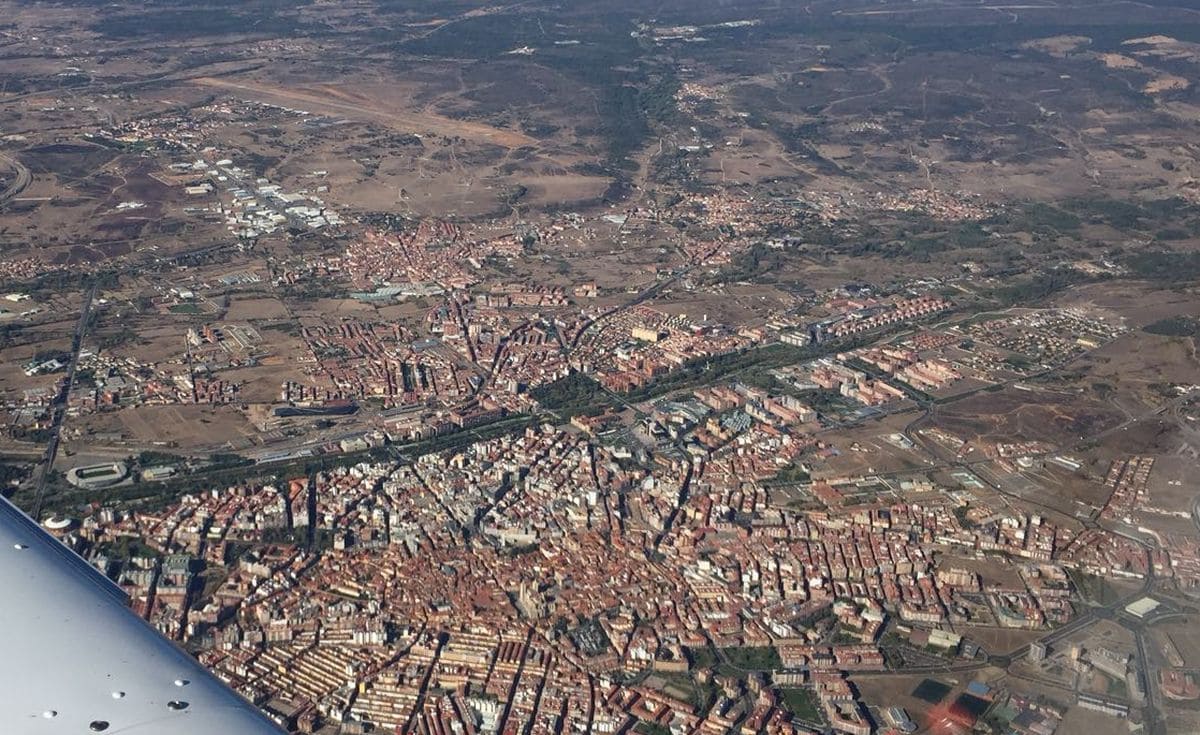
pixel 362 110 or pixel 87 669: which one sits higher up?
pixel 87 669

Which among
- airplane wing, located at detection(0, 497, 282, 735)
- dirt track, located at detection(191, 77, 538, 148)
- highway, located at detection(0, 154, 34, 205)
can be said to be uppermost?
airplane wing, located at detection(0, 497, 282, 735)

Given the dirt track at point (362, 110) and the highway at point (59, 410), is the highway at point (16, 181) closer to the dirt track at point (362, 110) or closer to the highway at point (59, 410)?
the highway at point (59, 410)

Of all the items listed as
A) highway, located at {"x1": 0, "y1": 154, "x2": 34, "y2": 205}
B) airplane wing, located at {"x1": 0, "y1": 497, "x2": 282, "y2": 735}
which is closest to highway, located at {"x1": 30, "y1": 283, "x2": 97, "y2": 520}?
highway, located at {"x1": 0, "y1": 154, "x2": 34, "y2": 205}

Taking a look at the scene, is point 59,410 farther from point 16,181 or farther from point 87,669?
point 87,669

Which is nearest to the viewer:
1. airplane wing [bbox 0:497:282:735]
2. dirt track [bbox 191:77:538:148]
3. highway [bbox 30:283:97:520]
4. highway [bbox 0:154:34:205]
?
airplane wing [bbox 0:497:282:735]

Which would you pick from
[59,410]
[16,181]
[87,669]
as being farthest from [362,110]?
[87,669]

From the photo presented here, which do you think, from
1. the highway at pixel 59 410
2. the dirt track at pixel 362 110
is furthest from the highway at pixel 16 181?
the dirt track at pixel 362 110

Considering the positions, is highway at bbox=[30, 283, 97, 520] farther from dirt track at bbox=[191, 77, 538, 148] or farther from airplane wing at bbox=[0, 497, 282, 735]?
dirt track at bbox=[191, 77, 538, 148]

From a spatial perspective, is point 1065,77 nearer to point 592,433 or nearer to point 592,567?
point 592,433
